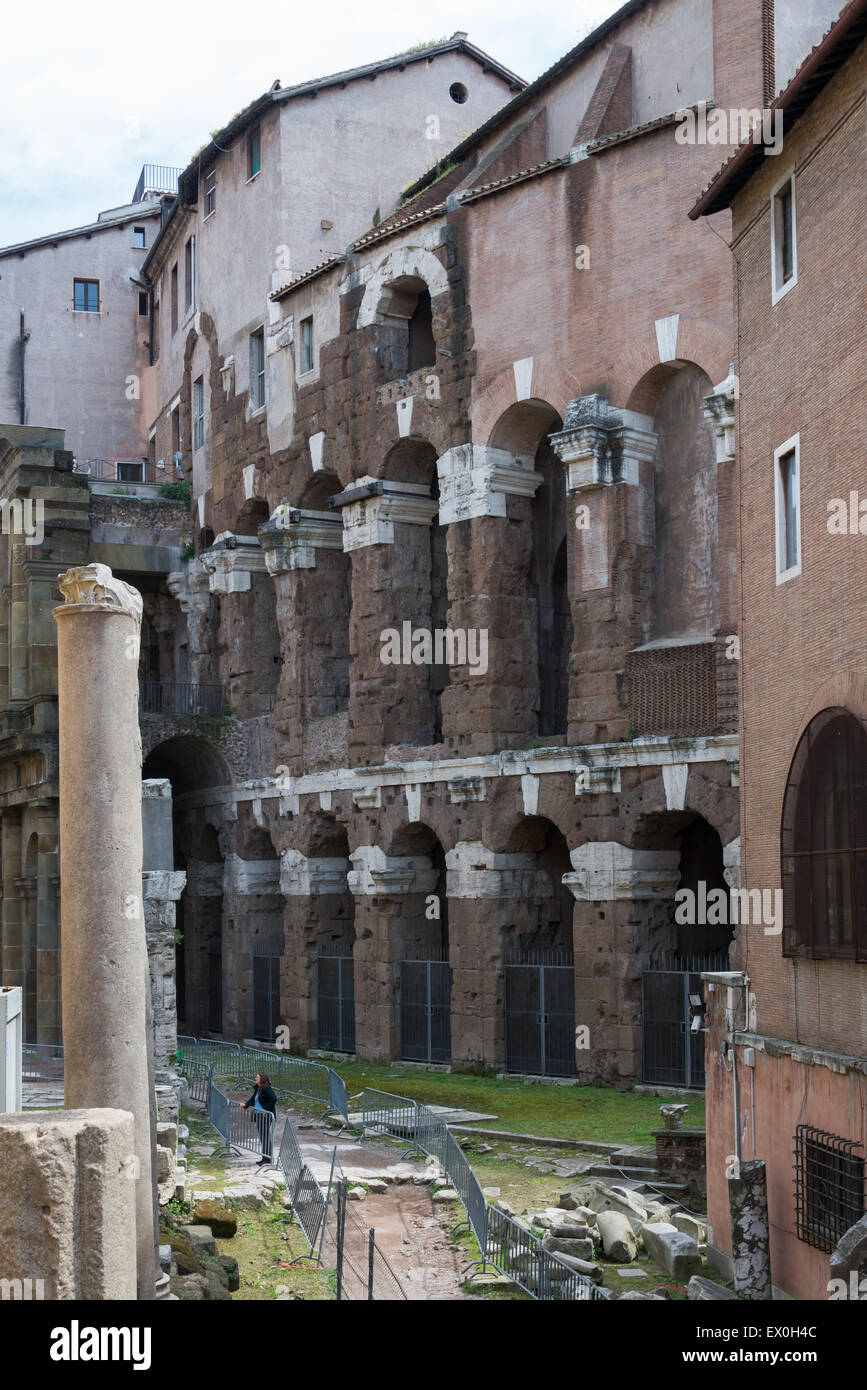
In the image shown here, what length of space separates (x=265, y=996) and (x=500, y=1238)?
68.7 ft

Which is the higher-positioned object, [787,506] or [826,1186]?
[787,506]

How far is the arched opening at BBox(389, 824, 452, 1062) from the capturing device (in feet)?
99.6

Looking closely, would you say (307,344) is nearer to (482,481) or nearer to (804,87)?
(482,481)

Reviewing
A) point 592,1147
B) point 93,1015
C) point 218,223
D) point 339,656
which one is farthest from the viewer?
point 218,223

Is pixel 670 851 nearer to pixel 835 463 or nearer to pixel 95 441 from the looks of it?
pixel 835 463

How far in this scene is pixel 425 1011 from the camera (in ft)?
101

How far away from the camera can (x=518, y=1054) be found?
92.8ft

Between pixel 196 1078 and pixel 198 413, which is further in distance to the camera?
pixel 198 413

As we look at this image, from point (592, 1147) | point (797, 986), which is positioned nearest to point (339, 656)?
point (592, 1147)

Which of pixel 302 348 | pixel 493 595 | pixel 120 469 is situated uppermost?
pixel 120 469

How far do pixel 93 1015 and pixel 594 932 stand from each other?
586 inches

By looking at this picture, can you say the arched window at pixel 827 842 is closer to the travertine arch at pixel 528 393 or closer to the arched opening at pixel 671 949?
the arched opening at pixel 671 949

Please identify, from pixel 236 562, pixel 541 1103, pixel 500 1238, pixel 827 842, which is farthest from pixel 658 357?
pixel 500 1238

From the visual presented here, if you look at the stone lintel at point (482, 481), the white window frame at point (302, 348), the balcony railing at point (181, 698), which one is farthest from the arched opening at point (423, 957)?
the white window frame at point (302, 348)
